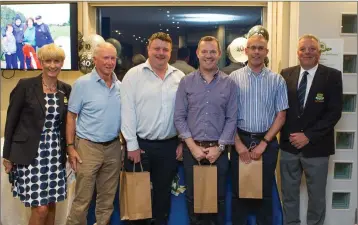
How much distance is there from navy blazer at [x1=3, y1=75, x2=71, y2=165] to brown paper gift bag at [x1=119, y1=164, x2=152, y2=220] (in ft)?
2.22

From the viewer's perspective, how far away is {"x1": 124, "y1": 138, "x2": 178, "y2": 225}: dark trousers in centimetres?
277

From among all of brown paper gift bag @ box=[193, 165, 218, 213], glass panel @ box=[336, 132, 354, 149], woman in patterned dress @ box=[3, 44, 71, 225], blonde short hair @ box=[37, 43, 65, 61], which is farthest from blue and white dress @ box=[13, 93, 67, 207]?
glass panel @ box=[336, 132, 354, 149]

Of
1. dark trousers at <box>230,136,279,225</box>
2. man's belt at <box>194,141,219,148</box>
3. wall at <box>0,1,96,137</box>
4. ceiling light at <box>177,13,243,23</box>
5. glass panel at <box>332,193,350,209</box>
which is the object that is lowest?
glass panel at <box>332,193,350,209</box>

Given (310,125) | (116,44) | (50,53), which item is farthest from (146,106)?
(116,44)

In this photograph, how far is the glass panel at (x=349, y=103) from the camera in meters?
3.40

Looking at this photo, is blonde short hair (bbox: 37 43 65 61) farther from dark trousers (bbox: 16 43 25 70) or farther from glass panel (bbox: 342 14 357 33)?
glass panel (bbox: 342 14 357 33)

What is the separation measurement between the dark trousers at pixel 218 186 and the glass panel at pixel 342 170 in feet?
4.12

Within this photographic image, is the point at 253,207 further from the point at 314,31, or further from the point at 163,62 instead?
the point at 314,31

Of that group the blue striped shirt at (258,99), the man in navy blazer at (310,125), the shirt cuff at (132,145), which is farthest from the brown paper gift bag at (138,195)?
the man in navy blazer at (310,125)

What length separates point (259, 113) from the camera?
2783mm

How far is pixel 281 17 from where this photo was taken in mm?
3955

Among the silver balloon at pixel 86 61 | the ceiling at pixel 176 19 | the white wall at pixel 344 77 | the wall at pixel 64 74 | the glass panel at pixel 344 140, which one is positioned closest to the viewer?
the white wall at pixel 344 77

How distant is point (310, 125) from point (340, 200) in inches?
38.8

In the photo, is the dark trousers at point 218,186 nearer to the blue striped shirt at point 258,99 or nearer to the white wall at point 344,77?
the blue striped shirt at point 258,99
